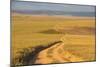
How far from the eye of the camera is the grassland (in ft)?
7.68

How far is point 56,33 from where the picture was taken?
249 cm

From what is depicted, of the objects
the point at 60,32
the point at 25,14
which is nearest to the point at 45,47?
the point at 60,32

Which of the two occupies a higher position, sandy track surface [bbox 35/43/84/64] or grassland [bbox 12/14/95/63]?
grassland [bbox 12/14/95/63]

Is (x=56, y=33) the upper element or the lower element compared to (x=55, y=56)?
upper

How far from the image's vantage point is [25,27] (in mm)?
2369

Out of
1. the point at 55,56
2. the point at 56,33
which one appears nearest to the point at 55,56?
the point at 55,56

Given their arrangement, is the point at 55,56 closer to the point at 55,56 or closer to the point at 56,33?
the point at 55,56

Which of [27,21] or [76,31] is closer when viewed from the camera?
[27,21]

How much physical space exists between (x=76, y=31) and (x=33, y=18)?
55 centimetres

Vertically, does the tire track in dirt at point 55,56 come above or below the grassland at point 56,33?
below

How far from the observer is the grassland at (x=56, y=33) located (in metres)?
2.34

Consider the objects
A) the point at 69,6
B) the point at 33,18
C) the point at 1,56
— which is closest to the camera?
the point at 1,56

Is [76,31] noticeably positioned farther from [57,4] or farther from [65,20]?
[57,4]

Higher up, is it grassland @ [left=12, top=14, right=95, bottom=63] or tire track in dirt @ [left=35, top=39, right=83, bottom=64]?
grassland @ [left=12, top=14, right=95, bottom=63]
